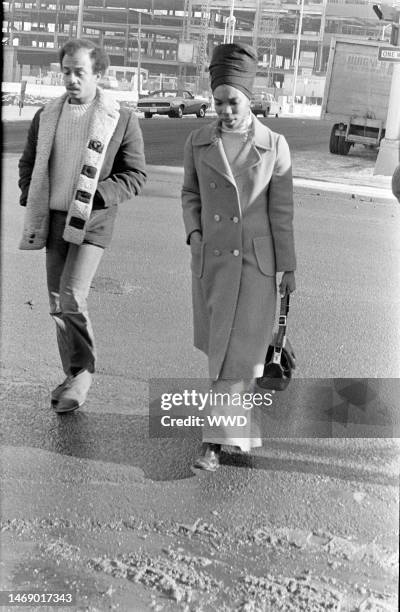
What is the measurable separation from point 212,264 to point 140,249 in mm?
4861

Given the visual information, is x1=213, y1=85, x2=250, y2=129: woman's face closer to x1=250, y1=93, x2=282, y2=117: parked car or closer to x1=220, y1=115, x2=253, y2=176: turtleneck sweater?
x1=220, y1=115, x2=253, y2=176: turtleneck sweater

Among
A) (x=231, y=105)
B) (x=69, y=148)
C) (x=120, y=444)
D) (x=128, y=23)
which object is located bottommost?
(x=120, y=444)

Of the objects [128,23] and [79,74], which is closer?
[79,74]

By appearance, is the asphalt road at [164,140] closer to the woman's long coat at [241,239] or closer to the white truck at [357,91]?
the white truck at [357,91]

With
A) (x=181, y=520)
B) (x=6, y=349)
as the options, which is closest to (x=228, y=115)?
(x=181, y=520)

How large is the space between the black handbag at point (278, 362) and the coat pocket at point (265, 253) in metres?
0.16

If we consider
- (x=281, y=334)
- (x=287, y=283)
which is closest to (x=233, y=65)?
(x=287, y=283)

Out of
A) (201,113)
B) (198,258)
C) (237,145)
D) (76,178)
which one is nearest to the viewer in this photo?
(237,145)

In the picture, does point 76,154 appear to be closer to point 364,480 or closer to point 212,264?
point 212,264

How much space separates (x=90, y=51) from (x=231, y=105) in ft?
2.59

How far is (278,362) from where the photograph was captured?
3768mm

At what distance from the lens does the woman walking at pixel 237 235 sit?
359 centimetres

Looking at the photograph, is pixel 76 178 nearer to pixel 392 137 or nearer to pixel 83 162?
pixel 83 162

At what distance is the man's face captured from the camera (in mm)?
3912
